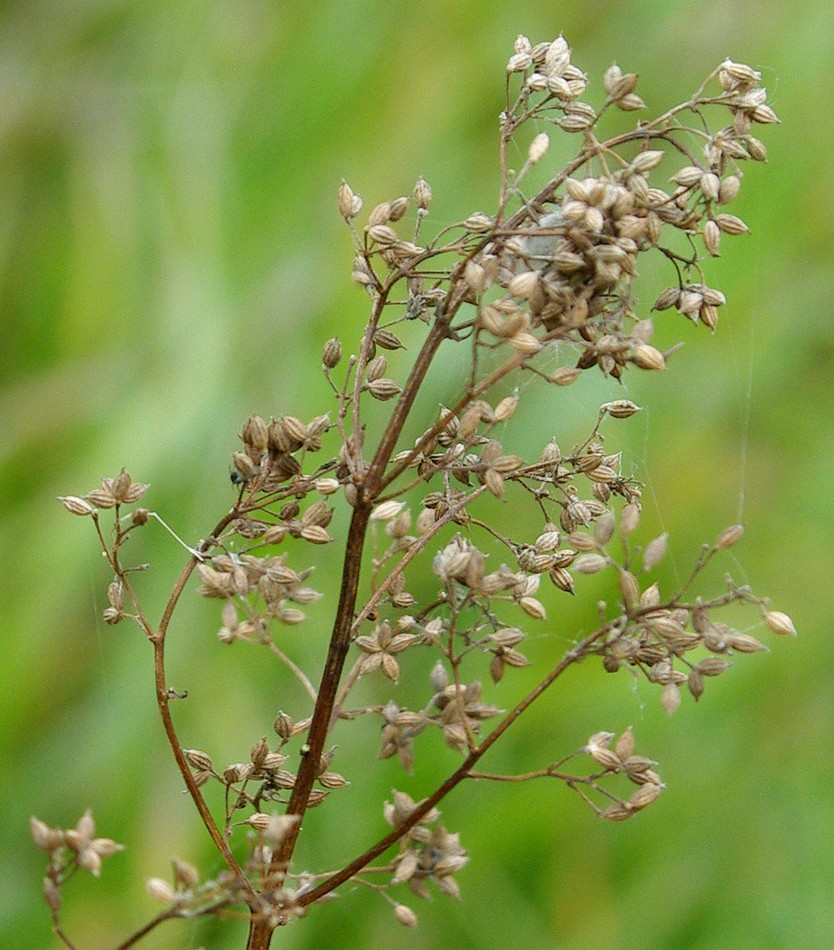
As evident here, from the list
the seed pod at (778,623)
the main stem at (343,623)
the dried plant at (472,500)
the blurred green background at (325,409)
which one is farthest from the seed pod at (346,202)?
the blurred green background at (325,409)

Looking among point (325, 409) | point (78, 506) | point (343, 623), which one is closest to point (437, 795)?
point (343, 623)

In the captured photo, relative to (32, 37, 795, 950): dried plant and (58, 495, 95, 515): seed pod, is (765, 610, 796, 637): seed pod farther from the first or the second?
(58, 495, 95, 515): seed pod

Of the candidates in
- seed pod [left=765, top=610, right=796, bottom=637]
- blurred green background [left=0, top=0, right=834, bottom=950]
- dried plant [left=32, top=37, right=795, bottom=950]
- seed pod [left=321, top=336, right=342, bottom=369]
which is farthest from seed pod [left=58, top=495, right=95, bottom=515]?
blurred green background [left=0, top=0, right=834, bottom=950]

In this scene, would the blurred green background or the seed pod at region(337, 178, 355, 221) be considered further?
the blurred green background

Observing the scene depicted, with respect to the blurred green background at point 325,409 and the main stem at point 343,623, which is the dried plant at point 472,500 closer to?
the main stem at point 343,623

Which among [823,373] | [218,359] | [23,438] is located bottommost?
[23,438]

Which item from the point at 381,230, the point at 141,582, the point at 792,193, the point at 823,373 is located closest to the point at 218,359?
the point at 141,582

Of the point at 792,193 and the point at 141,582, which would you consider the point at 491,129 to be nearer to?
the point at 792,193

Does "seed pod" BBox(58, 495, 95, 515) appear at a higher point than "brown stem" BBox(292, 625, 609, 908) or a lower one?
higher

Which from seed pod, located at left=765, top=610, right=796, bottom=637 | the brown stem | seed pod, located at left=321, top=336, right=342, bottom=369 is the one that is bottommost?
the brown stem
